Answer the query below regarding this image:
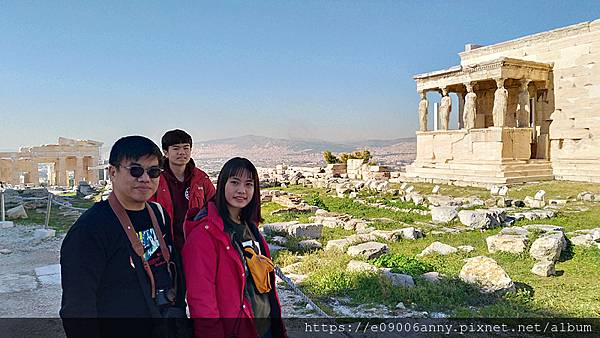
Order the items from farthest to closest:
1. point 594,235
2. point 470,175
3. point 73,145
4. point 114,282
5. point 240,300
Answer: point 73,145 → point 470,175 → point 594,235 → point 240,300 → point 114,282

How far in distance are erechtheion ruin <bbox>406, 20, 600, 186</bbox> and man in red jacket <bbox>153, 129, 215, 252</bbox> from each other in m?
13.7

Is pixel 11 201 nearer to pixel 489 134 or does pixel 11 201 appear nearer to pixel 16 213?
pixel 16 213

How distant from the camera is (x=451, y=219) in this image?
1038 cm

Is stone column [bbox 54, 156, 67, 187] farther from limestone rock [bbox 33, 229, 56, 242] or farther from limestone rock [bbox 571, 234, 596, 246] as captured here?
limestone rock [bbox 571, 234, 596, 246]

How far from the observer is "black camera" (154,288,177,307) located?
7.48 ft

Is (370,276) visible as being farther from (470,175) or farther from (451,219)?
(470,175)

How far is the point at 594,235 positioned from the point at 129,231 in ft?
26.1

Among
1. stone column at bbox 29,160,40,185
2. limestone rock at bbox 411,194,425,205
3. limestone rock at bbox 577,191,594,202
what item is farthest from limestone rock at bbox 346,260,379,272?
stone column at bbox 29,160,40,185

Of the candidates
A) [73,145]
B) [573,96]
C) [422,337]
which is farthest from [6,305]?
[73,145]

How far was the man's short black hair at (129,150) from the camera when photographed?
232 centimetres

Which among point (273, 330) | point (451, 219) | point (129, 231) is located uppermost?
point (129, 231)

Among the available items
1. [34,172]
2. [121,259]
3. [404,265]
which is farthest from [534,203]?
[34,172]

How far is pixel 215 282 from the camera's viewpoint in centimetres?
→ 249

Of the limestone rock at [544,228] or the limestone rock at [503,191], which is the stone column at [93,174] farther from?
the limestone rock at [544,228]
